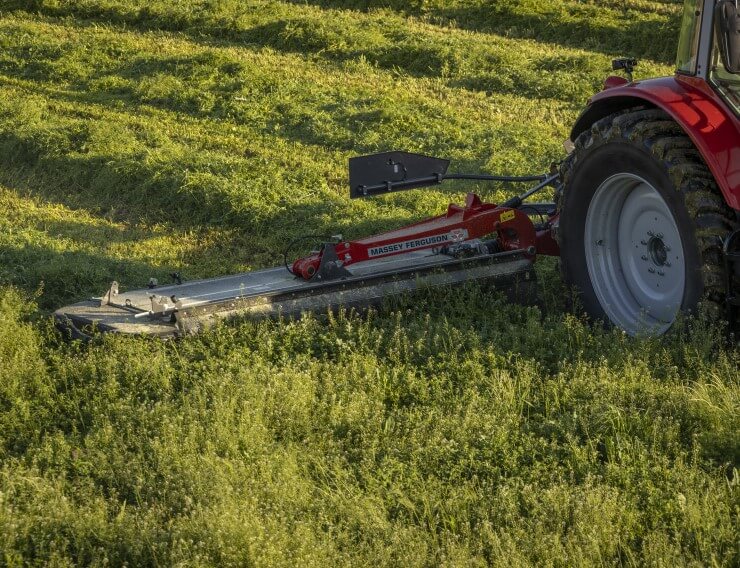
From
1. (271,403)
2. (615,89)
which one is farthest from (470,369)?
(615,89)

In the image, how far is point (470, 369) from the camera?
518cm

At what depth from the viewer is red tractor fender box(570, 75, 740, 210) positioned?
4.83 meters

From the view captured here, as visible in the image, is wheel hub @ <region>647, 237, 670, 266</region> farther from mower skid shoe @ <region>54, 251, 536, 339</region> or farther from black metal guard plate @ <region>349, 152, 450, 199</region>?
black metal guard plate @ <region>349, 152, 450, 199</region>

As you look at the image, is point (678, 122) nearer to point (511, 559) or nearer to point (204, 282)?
point (511, 559)

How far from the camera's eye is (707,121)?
501 centimetres

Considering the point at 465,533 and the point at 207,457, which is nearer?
the point at 465,533

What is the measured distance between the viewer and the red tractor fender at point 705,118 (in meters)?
4.83

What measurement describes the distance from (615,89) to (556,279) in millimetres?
1630

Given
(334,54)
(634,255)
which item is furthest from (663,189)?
(334,54)

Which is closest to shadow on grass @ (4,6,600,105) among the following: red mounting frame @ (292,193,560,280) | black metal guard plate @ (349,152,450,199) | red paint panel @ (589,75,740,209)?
black metal guard plate @ (349,152,450,199)

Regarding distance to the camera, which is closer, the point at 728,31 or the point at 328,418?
the point at 328,418

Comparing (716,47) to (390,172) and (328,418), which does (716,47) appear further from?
(328,418)

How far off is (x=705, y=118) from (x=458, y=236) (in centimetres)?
193

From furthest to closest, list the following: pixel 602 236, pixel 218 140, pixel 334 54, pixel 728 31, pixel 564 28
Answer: pixel 564 28, pixel 334 54, pixel 218 140, pixel 602 236, pixel 728 31
